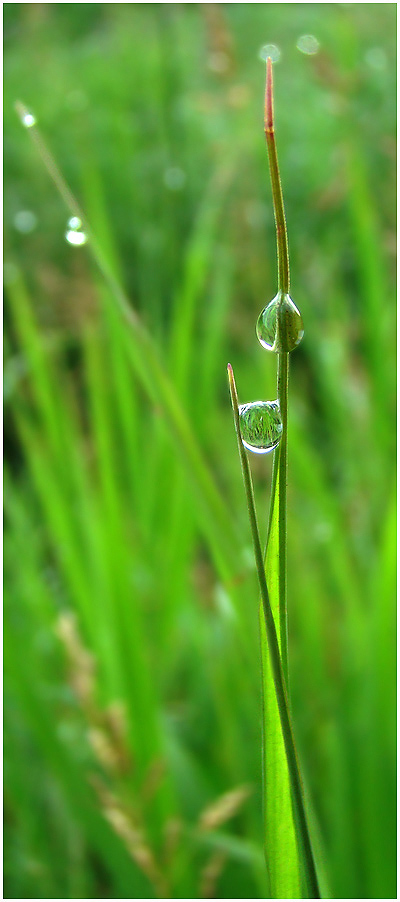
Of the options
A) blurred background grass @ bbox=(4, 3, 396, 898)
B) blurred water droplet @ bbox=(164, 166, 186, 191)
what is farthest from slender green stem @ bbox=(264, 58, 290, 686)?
blurred water droplet @ bbox=(164, 166, 186, 191)

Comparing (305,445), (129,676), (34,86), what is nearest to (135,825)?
(129,676)

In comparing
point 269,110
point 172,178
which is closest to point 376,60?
point 172,178

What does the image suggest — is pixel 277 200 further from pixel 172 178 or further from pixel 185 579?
pixel 172 178

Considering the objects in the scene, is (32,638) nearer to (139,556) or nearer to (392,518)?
(139,556)

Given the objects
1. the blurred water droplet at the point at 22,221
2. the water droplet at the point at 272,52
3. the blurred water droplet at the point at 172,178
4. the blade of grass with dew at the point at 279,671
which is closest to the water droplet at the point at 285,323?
the blade of grass with dew at the point at 279,671

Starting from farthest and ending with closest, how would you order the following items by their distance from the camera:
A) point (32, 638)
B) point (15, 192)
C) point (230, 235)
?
1. point (15, 192)
2. point (230, 235)
3. point (32, 638)

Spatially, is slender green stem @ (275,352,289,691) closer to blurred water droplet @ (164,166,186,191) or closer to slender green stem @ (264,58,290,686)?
slender green stem @ (264,58,290,686)
